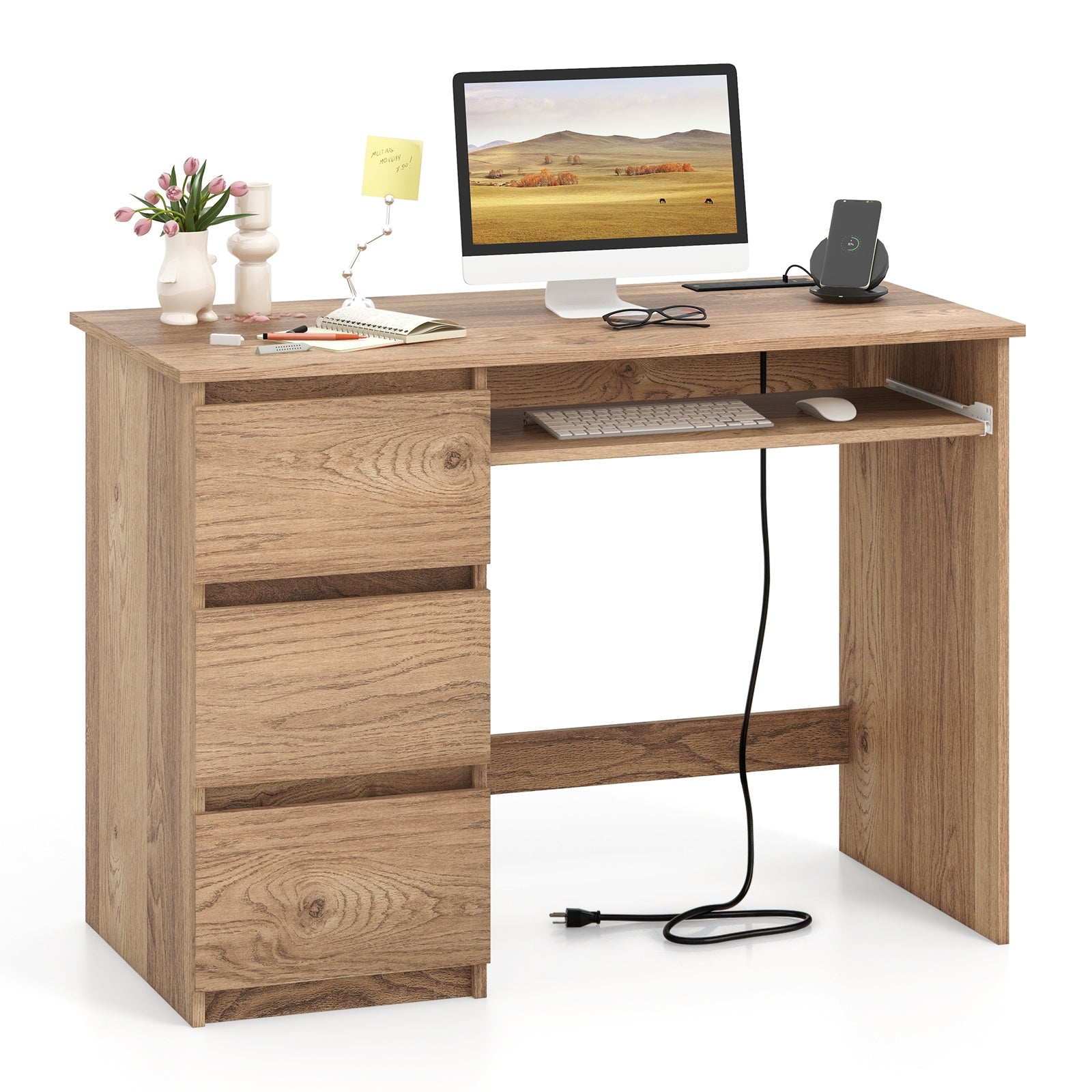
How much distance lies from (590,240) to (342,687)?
1066 mm

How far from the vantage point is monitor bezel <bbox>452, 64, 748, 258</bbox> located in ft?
15.4

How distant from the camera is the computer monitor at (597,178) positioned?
185 inches

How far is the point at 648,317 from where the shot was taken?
4.62m

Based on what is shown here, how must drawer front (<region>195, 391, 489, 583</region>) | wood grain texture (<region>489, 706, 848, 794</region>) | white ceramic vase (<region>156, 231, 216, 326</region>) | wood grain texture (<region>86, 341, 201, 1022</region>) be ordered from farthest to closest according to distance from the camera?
wood grain texture (<region>489, 706, 848, 794</region>) → white ceramic vase (<region>156, 231, 216, 326</region>) → wood grain texture (<region>86, 341, 201, 1022</region>) → drawer front (<region>195, 391, 489, 583</region>)

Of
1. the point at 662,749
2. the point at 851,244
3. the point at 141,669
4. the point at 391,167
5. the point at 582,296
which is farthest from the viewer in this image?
the point at 662,749

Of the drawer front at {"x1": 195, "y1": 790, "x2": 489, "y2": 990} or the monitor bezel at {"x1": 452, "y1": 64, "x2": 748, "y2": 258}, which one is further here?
the monitor bezel at {"x1": 452, "y1": 64, "x2": 748, "y2": 258}

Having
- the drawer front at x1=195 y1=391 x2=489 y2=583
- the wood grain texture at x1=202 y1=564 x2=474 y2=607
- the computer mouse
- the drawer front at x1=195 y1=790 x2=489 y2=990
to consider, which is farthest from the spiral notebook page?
the drawer front at x1=195 y1=790 x2=489 y2=990

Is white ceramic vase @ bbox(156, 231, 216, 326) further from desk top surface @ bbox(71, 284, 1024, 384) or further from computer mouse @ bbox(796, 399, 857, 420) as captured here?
computer mouse @ bbox(796, 399, 857, 420)

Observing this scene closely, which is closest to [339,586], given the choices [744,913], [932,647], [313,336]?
[313,336]

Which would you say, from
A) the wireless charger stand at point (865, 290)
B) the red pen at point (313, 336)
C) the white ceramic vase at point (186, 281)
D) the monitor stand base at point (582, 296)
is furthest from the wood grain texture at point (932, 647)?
the white ceramic vase at point (186, 281)

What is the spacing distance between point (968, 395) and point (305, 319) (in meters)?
1.25

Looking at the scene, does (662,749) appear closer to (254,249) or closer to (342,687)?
(342,687)

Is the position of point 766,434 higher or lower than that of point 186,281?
lower

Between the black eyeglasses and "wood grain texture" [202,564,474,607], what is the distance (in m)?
0.58
